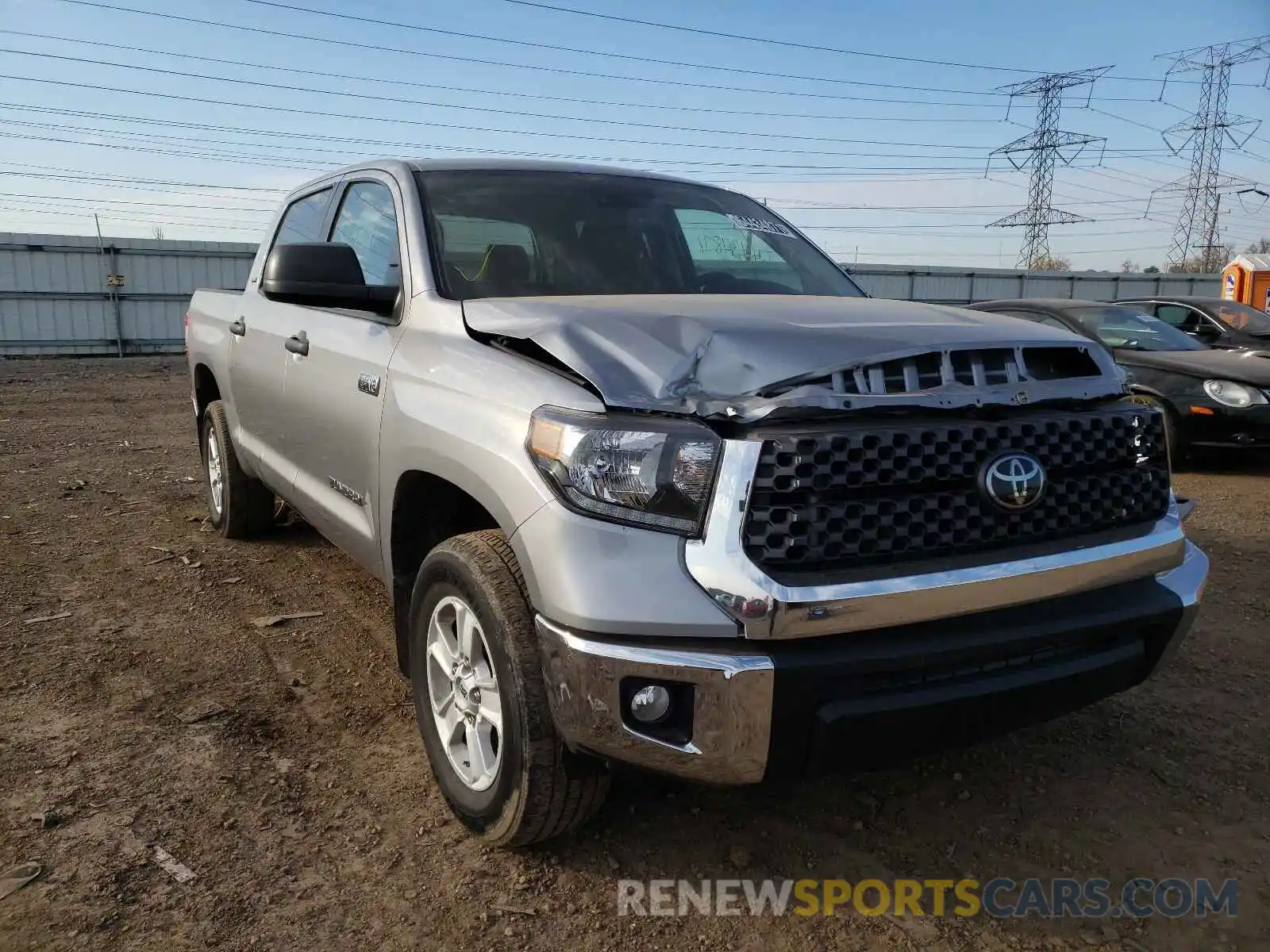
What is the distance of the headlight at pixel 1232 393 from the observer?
7051 mm

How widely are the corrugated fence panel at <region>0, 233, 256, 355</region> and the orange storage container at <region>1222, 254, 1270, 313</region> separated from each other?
62.7 ft

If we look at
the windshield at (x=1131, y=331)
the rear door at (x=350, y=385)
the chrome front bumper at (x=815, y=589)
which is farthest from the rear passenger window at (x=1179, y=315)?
the chrome front bumper at (x=815, y=589)

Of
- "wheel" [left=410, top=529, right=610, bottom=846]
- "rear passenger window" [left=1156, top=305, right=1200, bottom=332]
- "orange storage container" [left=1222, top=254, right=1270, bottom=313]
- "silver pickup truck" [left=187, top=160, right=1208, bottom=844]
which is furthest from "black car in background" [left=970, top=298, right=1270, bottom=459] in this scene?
"orange storage container" [left=1222, top=254, right=1270, bottom=313]

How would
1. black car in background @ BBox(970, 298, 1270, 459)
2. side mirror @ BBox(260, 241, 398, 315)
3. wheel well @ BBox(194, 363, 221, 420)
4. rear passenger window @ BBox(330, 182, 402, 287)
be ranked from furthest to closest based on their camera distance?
black car in background @ BBox(970, 298, 1270, 459)
wheel well @ BBox(194, 363, 221, 420)
rear passenger window @ BBox(330, 182, 402, 287)
side mirror @ BBox(260, 241, 398, 315)

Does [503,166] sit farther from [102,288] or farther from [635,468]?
[102,288]

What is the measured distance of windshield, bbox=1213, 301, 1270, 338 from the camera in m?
9.77

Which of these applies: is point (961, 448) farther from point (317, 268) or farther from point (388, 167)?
point (388, 167)

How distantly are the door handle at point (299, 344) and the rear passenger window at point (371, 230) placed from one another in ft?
1.22

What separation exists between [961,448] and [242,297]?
12.5 ft

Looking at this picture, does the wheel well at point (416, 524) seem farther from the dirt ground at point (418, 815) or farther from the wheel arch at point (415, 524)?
the dirt ground at point (418, 815)

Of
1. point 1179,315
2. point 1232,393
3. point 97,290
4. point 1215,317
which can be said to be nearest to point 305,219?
point 1232,393

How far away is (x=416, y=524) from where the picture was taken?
113 inches

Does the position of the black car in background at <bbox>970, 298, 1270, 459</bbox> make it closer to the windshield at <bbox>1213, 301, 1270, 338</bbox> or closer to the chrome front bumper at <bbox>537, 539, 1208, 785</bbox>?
the windshield at <bbox>1213, 301, 1270, 338</bbox>

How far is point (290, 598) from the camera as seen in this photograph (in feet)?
14.8
